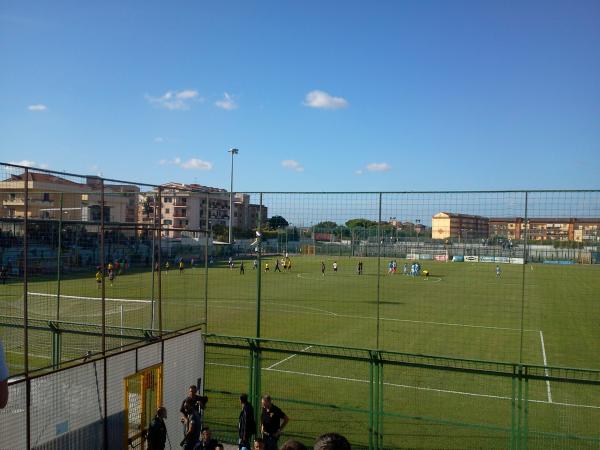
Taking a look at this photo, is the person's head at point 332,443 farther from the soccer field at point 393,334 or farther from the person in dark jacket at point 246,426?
the soccer field at point 393,334

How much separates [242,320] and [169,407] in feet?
51.7

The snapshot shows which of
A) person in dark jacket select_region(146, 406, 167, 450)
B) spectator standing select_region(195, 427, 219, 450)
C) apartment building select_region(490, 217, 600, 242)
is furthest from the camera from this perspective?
apartment building select_region(490, 217, 600, 242)

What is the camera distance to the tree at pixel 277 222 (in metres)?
13.5

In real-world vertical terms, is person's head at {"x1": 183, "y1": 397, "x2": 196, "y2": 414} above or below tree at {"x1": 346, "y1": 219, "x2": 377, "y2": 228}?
below

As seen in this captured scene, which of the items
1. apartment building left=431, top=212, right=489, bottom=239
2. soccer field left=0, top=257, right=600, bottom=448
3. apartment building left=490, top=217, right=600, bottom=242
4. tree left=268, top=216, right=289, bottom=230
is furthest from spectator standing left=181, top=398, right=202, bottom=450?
apartment building left=490, top=217, right=600, bottom=242

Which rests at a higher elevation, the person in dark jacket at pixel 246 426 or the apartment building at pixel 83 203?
the apartment building at pixel 83 203

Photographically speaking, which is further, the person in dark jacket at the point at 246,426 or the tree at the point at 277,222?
the tree at the point at 277,222

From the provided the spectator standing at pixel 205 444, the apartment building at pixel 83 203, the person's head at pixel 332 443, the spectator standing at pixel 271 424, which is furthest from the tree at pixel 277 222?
the person's head at pixel 332 443

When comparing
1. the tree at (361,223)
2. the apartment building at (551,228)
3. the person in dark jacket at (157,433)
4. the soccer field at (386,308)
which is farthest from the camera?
the soccer field at (386,308)

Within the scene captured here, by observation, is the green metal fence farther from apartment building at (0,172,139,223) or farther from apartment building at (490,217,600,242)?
apartment building at (0,172,139,223)

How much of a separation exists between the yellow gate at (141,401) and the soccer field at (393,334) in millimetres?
2041

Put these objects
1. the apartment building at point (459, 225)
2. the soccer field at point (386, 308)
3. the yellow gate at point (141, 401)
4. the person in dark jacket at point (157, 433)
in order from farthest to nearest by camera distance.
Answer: the soccer field at point (386, 308)
the apartment building at point (459, 225)
the yellow gate at point (141, 401)
the person in dark jacket at point (157, 433)

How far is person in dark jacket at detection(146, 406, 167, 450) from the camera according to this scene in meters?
8.77

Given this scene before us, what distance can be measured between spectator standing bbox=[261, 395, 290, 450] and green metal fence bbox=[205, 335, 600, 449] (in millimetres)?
1359
